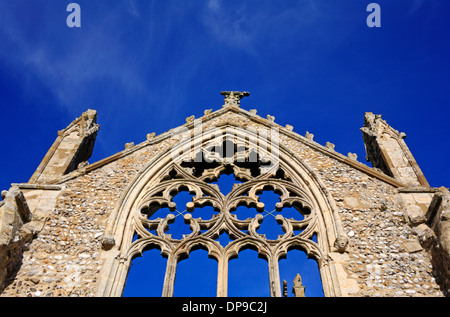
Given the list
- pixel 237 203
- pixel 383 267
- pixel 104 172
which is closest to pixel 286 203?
pixel 237 203

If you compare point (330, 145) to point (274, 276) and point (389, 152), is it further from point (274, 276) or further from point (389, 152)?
point (274, 276)

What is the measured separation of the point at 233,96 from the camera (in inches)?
615

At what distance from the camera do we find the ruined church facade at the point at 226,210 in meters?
9.09

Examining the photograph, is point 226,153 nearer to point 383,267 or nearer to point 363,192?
point 363,192

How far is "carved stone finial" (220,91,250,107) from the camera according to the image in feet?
49.8

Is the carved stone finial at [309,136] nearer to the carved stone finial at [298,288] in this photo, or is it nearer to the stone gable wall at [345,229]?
the stone gable wall at [345,229]

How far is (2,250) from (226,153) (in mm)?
6529

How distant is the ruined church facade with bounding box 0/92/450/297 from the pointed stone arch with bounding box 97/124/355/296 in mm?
28

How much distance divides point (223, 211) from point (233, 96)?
18.3 feet

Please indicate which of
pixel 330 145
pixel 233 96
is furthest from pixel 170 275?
pixel 233 96

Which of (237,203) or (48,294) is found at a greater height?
(237,203)

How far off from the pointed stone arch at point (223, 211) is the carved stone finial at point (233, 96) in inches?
67.5
